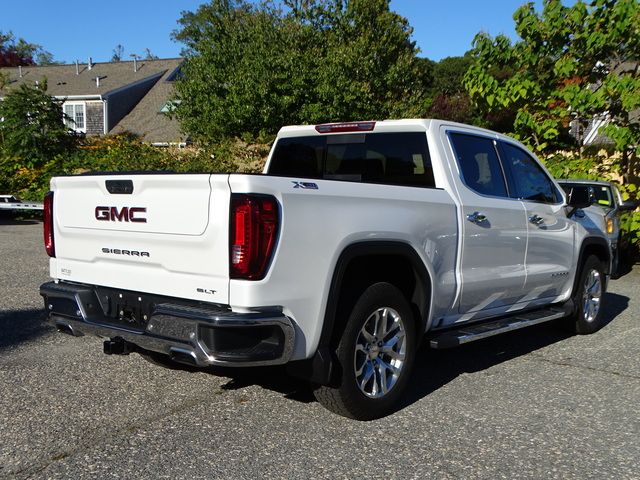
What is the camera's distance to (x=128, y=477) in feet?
11.3

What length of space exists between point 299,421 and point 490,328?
Result: 1.74 metres

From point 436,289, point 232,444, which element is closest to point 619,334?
point 436,289

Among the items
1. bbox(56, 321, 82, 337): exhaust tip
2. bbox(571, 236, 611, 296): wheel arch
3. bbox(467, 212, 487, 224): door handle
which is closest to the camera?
bbox(56, 321, 82, 337): exhaust tip

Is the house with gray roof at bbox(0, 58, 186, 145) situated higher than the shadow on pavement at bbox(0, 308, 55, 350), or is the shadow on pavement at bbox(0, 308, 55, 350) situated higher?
the house with gray roof at bbox(0, 58, 186, 145)

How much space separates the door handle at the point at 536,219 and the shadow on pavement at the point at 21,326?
459 centimetres

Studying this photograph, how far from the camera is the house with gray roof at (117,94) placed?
33906mm

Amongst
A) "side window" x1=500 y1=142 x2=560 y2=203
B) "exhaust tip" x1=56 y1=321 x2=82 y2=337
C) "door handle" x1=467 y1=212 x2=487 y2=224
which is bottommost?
"exhaust tip" x1=56 y1=321 x2=82 y2=337

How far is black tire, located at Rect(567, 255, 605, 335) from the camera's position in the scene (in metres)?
6.80

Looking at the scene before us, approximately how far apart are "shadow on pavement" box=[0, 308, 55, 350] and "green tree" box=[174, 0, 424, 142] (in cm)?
1087

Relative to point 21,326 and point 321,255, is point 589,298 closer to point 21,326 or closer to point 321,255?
point 321,255

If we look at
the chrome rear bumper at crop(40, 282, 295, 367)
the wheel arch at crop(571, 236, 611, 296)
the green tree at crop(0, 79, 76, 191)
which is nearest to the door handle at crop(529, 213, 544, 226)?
the wheel arch at crop(571, 236, 611, 296)

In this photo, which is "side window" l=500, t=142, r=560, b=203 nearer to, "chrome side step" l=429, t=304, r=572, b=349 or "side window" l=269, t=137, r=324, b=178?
"chrome side step" l=429, t=304, r=572, b=349

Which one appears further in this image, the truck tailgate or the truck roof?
the truck roof

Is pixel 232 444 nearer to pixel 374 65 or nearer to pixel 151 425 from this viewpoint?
pixel 151 425
